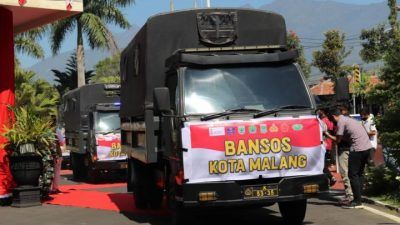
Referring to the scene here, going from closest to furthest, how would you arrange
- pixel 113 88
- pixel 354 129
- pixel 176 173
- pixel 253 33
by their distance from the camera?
pixel 176 173 → pixel 253 33 → pixel 354 129 → pixel 113 88

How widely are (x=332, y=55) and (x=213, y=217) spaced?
1293 inches

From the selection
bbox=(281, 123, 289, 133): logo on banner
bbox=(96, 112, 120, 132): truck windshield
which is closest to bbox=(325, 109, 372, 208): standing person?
bbox=(281, 123, 289, 133): logo on banner

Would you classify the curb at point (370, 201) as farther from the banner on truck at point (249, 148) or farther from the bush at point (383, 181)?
the banner on truck at point (249, 148)

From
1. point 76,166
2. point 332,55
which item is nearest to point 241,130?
point 76,166

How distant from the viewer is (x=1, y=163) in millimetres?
12531

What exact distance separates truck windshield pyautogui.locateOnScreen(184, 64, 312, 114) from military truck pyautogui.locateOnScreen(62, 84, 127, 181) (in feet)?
31.8

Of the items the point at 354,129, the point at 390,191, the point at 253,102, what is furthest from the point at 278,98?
the point at 390,191

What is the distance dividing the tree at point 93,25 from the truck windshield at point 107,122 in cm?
1515

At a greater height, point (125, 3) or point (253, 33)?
point (125, 3)

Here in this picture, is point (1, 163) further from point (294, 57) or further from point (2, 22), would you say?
point (294, 57)

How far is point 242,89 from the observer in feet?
26.2

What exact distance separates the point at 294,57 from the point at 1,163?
7206mm

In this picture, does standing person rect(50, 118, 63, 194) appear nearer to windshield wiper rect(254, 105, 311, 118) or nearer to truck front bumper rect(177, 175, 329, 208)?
truck front bumper rect(177, 175, 329, 208)

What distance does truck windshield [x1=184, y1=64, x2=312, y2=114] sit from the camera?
7.84 metres
